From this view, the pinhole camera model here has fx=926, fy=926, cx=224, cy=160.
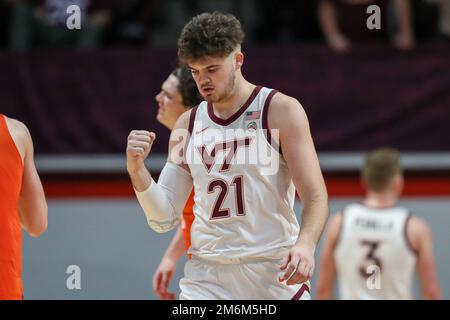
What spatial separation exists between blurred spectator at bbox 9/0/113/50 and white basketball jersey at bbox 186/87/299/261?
4831 mm

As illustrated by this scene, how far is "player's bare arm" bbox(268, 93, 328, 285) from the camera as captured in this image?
3900mm

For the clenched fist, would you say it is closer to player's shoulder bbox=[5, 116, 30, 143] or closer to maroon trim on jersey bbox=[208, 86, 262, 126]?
maroon trim on jersey bbox=[208, 86, 262, 126]

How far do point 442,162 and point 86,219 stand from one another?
339cm

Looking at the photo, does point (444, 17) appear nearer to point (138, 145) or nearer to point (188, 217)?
point (188, 217)

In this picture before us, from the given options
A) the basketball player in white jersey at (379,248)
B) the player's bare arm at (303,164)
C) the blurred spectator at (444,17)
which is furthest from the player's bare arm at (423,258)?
the blurred spectator at (444,17)

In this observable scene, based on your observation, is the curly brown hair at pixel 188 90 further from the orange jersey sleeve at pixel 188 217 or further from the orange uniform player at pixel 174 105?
the orange jersey sleeve at pixel 188 217

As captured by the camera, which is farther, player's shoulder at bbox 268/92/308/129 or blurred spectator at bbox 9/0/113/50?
blurred spectator at bbox 9/0/113/50

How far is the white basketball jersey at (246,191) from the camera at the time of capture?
4.11 metres

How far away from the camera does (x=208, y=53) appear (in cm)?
Answer: 401

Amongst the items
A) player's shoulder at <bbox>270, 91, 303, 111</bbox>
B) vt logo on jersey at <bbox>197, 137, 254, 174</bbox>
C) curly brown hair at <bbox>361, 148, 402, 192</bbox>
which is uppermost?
player's shoulder at <bbox>270, 91, 303, 111</bbox>

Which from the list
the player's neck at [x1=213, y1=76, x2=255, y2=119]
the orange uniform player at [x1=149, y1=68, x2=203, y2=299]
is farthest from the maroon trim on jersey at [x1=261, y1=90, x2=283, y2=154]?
the orange uniform player at [x1=149, y1=68, x2=203, y2=299]

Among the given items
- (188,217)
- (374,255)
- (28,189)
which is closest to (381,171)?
(374,255)

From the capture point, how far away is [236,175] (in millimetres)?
4121
